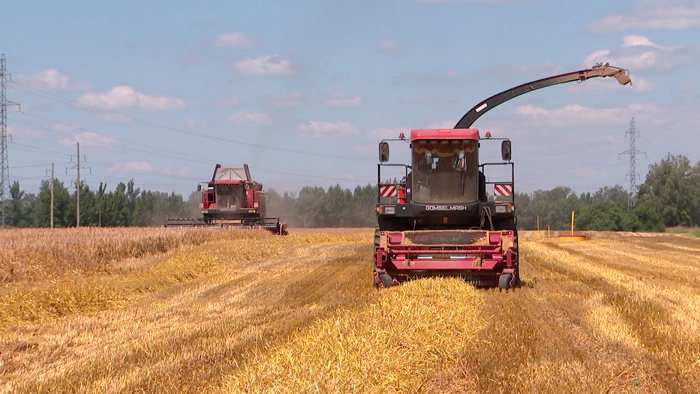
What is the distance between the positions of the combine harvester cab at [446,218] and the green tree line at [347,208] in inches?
1564

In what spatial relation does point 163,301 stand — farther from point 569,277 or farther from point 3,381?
point 569,277

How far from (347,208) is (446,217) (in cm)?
7989

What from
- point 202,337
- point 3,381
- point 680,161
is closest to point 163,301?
point 202,337

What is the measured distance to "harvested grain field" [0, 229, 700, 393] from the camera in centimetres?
579

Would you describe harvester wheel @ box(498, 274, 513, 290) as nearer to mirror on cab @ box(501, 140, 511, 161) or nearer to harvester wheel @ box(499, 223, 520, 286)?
harvester wheel @ box(499, 223, 520, 286)

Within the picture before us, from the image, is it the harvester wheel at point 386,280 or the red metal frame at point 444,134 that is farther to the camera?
the red metal frame at point 444,134

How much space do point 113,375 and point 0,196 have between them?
165ft

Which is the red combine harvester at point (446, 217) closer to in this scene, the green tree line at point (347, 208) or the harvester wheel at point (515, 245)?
the harvester wheel at point (515, 245)

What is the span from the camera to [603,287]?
12750 millimetres

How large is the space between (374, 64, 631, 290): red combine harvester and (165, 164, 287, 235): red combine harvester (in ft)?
64.4

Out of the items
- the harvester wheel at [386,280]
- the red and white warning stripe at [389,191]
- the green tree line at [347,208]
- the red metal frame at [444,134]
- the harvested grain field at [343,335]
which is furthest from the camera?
the green tree line at [347,208]

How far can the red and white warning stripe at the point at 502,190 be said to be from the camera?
13.7 metres

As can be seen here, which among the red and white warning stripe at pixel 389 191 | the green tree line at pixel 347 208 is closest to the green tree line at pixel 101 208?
the green tree line at pixel 347 208

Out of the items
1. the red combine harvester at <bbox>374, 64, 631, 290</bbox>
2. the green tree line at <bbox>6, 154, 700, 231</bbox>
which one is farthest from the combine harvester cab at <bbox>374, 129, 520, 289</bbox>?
the green tree line at <bbox>6, 154, 700, 231</bbox>
